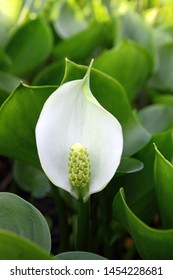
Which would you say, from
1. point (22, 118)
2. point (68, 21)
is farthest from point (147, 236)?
point (68, 21)

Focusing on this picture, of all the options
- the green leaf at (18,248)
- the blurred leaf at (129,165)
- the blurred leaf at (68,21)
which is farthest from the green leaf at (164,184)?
the blurred leaf at (68,21)

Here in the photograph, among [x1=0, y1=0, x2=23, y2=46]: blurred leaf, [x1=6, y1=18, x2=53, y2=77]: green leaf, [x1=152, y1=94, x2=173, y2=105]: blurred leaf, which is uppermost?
[x1=0, y1=0, x2=23, y2=46]: blurred leaf

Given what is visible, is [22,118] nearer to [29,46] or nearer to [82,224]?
[82,224]

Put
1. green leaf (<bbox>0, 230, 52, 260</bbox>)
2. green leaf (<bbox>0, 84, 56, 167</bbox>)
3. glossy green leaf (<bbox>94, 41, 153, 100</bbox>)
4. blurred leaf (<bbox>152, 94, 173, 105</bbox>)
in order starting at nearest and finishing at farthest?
green leaf (<bbox>0, 230, 52, 260</bbox>), green leaf (<bbox>0, 84, 56, 167</bbox>), glossy green leaf (<bbox>94, 41, 153, 100</bbox>), blurred leaf (<bbox>152, 94, 173, 105</bbox>)

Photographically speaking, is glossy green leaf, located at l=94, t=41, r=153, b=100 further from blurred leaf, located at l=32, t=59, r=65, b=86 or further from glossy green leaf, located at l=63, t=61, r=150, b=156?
glossy green leaf, located at l=63, t=61, r=150, b=156

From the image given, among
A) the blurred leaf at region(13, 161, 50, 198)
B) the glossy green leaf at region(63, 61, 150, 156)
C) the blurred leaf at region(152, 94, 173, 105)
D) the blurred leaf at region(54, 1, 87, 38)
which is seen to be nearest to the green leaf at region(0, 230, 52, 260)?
the glossy green leaf at region(63, 61, 150, 156)
